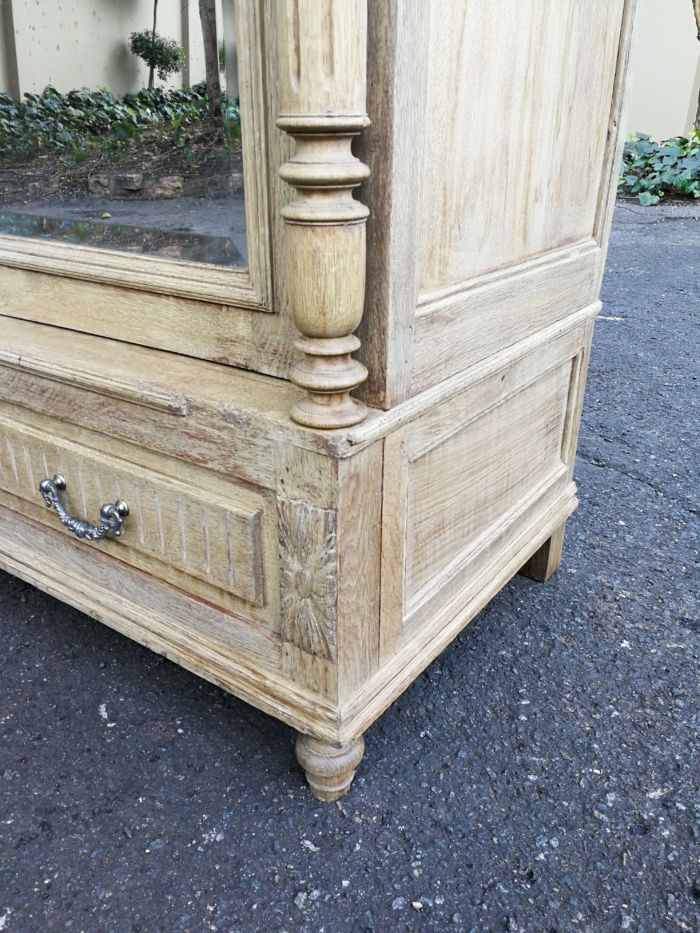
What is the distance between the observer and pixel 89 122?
1.11 m

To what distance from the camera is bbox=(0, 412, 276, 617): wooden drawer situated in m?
1.00

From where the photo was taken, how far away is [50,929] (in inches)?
37.1

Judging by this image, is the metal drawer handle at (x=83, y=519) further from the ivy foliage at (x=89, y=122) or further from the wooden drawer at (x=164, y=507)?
the ivy foliage at (x=89, y=122)

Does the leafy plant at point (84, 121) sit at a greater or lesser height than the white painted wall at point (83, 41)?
lesser

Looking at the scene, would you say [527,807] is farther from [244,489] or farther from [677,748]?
[244,489]

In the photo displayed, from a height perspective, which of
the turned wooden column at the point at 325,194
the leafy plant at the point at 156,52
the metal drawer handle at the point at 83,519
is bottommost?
the metal drawer handle at the point at 83,519

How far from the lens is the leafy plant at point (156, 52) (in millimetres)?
1016

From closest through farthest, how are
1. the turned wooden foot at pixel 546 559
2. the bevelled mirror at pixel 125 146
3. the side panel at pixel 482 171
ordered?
the side panel at pixel 482 171, the bevelled mirror at pixel 125 146, the turned wooden foot at pixel 546 559

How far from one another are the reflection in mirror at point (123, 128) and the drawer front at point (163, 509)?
29cm

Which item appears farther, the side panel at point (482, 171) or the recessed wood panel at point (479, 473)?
the recessed wood panel at point (479, 473)

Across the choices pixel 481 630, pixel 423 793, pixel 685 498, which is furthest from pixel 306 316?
pixel 685 498

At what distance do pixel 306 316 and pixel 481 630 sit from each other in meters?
0.89

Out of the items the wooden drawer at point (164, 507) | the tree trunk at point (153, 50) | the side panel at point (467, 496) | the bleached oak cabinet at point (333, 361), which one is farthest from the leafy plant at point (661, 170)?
the wooden drawer at point (164, 507)

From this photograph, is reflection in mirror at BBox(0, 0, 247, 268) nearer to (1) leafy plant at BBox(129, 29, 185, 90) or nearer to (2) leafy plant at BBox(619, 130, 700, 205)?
(1) leafy plant at BBox(129, 29, 185, 90)
